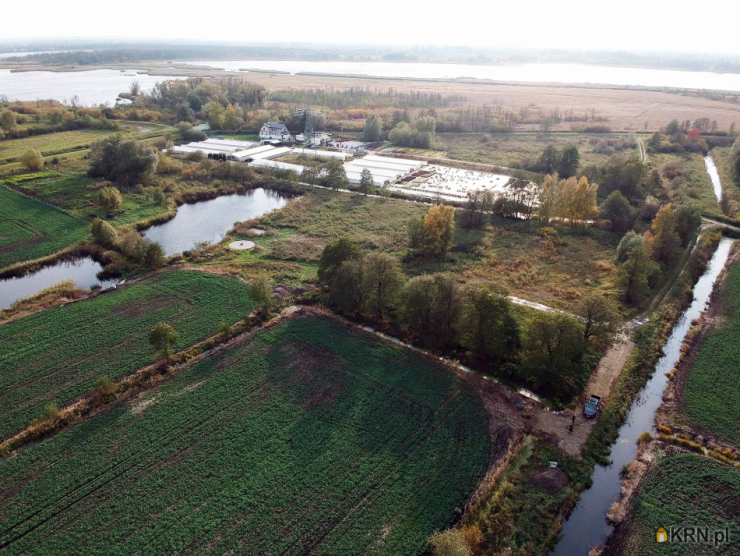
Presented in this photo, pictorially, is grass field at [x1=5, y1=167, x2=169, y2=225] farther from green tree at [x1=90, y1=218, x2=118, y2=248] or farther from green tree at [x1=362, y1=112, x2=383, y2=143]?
green tree at [x1=362, y1=112, x2=383, y2=143]

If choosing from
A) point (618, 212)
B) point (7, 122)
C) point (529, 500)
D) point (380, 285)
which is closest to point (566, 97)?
point (618, 212)

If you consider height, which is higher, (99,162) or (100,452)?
(99,162)

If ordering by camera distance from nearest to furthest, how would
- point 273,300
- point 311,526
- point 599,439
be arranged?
point 311,526 → point 599,439 → point 273,300

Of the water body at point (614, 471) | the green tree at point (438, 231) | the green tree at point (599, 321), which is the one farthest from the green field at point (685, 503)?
the green tree at point (438, 231)

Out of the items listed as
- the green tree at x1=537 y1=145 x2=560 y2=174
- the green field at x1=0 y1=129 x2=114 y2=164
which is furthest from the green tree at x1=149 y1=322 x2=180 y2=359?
the green tree at x1=537 y1=145 x2=560 y2=174

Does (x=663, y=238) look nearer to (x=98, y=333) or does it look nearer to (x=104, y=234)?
(x=98, y=333)

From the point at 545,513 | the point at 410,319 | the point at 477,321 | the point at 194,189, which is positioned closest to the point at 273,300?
the point at 410,319

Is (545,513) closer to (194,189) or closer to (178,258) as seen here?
(178,258)
